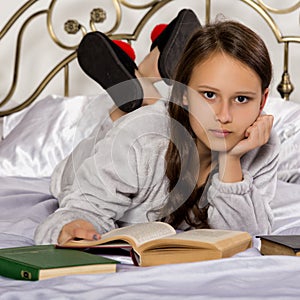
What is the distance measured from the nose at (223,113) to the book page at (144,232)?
25 centimetres

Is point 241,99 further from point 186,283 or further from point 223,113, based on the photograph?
point 186,283

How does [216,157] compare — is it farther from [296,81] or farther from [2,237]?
[296,81]

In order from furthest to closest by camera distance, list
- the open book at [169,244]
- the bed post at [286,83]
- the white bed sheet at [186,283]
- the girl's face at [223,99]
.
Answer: the bed post at [286,83] < the girl's face at [223,99] < the open book at [169,244] < the white bed sheet at [186,283]

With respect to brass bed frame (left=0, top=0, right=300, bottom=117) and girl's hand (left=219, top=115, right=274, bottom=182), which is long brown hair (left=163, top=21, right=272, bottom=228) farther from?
brass bed frame (left=0, top=0, right=300, bottom=117)

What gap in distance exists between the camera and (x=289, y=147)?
2072 mm

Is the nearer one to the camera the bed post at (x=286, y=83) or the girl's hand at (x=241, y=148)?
the girl's hand at (x=241, y=148)

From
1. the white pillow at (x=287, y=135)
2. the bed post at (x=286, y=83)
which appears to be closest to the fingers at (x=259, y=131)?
the white pillow at (x=287, y=135)

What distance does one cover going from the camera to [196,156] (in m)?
1.53

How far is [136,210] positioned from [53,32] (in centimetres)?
133

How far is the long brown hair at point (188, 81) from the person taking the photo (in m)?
1.45

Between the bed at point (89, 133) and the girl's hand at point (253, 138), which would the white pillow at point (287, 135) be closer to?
the bed at point (89, 133)

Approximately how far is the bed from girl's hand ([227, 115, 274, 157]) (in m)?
0.19

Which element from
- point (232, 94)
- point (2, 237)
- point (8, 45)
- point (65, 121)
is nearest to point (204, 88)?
point (232, 94)

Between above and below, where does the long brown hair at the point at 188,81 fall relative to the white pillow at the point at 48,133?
above
